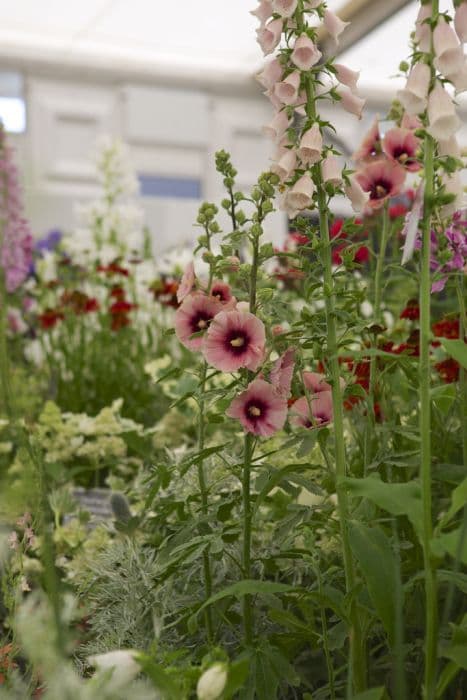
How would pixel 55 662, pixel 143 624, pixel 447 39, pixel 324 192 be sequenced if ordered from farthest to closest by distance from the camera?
pixel 143 624 < pixel 324 192 < pixel 447 39 < pixel 55 662

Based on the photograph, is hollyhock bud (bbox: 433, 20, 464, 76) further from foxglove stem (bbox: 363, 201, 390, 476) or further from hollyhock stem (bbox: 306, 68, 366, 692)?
foxglove stem (bbox: 363, 201, 390, 476)

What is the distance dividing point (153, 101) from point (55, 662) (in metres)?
3.06

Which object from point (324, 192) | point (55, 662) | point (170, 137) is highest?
point (170, 137)

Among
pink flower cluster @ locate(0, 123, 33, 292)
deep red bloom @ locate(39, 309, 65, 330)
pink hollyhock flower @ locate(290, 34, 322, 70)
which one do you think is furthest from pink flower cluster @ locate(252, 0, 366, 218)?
deep red bloom @ locate(39, 309, 65, 330)

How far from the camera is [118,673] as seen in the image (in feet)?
1.12

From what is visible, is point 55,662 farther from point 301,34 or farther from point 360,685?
point 301,34

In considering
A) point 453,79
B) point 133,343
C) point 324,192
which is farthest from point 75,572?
point 133,343

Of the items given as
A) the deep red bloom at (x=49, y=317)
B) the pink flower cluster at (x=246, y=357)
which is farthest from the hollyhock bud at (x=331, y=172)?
the deep red bloom at (x=49, y=317)

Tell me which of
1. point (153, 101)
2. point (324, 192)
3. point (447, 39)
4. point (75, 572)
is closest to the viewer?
point (447, 39)

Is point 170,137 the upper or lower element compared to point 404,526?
upper

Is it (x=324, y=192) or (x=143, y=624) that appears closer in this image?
(x=324, y=192)

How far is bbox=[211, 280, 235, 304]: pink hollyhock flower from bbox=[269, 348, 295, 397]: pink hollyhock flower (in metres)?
0.07

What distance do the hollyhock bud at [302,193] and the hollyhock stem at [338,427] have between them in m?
0.01

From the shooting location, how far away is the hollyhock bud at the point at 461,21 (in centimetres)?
48
